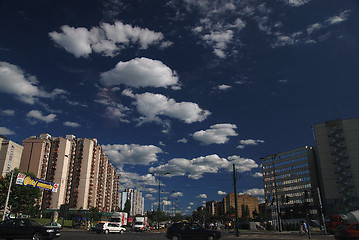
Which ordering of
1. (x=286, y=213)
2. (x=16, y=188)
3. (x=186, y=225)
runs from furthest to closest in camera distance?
1. (x=286, y=213)
2. (x=16, y=188)
3. (x=186, y=225)

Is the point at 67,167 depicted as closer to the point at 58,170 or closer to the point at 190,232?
the point at 58,170

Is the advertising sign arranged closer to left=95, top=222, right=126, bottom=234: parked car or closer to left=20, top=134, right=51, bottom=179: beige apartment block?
left=95, top=222, right=126, bottom=234: parked car

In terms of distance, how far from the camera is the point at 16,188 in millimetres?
52562

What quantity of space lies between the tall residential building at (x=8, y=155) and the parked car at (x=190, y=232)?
9841 centimetres

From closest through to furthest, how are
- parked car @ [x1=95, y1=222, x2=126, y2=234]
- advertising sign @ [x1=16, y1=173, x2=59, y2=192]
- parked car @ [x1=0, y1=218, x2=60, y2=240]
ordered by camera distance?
parked car @ [x1=0, y1=218, x2=60, y2=240], advertising sign @ [x1=16, y1=173, x2=59, y2=192], parked car @ [x1=95, y1=222, x2=126, y2=234]

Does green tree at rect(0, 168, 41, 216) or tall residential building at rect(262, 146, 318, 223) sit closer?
green tree at rect(0, 168, 41, 216)

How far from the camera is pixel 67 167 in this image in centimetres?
11362

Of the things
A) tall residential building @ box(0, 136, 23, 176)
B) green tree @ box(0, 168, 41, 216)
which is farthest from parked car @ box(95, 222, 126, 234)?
tall residential building @ box(0, 136, 23, 176)

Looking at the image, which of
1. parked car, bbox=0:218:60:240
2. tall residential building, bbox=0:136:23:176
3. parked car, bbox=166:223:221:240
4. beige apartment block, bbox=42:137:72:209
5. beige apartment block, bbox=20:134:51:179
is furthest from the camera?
beige apartment block, bbox=20:134:51:179

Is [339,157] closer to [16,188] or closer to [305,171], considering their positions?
[305,171]

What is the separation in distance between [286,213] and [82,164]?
85.6 m

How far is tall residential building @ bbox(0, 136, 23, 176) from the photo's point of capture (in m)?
98.1

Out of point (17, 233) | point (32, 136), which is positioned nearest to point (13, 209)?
point (17, 233)

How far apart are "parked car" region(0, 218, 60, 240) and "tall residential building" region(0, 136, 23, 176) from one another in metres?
94.4
